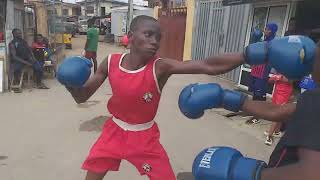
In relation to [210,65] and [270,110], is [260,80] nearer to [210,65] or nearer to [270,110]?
[210,65]

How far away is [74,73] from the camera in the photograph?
2512mm

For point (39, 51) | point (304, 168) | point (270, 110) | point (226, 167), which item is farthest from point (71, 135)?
point (39, 51)

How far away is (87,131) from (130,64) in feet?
9.36

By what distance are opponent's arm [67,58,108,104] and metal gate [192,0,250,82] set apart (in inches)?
257

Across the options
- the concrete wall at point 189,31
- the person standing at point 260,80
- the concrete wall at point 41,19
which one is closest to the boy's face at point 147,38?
the person standing at point 260,80

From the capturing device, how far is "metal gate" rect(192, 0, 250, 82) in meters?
9.13

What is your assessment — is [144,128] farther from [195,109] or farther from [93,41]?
[93,41]

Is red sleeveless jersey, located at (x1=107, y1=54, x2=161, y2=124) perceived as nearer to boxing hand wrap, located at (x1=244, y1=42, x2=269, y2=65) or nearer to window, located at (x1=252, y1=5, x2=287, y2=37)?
boxing hand wrap, located at (x1=244, y1=42, x2=269, y2=65)

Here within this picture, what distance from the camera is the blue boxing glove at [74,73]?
2.51 m

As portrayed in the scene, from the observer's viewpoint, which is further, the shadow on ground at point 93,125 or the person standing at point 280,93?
the shadow on ground at point 93,125

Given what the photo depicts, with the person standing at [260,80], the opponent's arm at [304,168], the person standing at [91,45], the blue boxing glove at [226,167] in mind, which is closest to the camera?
the opponent's arm at [304,168]

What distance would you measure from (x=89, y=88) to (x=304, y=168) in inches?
72.2

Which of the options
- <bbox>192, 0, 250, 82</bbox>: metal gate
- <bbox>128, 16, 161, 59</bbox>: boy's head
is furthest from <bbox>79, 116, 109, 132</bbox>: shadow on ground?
<bbox>192, 0, 250, 82</bbox>: metal gate

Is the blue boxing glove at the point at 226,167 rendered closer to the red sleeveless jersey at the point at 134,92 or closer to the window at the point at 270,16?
the red sleeveless jersey at the point at 134,92
